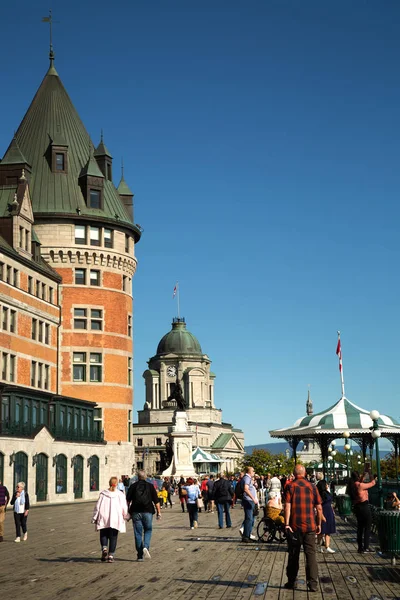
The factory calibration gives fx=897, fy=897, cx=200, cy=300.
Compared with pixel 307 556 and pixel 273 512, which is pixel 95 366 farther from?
pixel 307 556

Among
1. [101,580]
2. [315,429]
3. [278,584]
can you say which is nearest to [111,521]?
[101,580]

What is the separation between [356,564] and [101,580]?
5.74 m

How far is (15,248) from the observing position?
6381cm

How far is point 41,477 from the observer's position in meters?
59.2

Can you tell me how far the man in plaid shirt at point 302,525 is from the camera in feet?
49.0

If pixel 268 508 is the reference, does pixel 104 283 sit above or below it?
above

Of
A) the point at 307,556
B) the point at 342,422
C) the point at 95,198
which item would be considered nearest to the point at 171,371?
the point at 95,198

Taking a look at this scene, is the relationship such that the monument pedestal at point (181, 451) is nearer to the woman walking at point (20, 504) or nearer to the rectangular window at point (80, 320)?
the rectangular window at point (80, 320)

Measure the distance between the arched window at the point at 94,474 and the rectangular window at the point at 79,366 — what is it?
7.00 meters

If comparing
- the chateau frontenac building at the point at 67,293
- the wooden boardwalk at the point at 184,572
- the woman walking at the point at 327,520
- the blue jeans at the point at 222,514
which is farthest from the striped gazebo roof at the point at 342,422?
the chateau frontenac building at the point at 67,293

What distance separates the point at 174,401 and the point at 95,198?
113m

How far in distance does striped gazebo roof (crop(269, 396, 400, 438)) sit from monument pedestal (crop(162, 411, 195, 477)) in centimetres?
4113

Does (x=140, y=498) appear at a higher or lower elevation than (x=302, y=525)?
higher

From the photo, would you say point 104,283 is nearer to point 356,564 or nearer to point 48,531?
point 48,531
